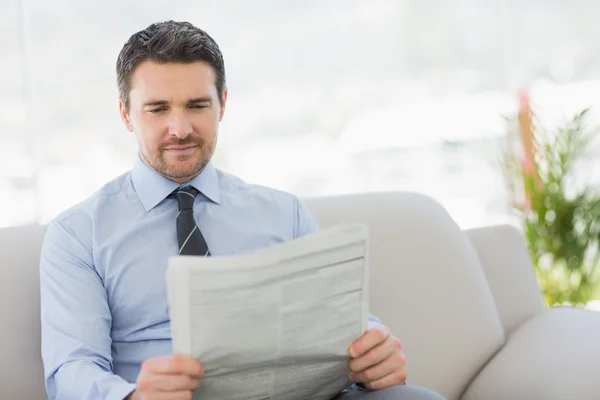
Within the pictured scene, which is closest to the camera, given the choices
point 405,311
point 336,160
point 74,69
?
point 405,311

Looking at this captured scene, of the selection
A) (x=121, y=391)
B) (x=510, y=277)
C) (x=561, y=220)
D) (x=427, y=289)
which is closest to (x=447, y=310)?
(x=427, y=289)

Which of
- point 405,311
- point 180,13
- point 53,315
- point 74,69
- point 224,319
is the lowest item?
point 405,311

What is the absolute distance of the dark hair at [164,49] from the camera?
1543mm

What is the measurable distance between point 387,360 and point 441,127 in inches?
146

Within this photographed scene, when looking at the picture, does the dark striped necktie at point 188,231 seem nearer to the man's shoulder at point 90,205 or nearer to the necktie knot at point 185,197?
the necktie knot at point 185,197

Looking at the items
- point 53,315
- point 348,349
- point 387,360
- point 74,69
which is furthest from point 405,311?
point 74,69

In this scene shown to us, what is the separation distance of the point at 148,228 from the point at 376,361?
1.88 ft

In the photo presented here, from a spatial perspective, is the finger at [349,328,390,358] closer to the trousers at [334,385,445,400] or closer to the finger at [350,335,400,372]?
the finger at [350,335,400,372]

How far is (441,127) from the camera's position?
4.86 m

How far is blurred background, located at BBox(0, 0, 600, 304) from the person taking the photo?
4.03 meters

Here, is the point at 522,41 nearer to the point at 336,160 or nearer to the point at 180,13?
the point at 336,160

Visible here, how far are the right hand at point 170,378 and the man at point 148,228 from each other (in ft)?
0.79

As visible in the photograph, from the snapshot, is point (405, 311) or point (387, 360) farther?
point (405, 311)

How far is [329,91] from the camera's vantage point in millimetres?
4645
